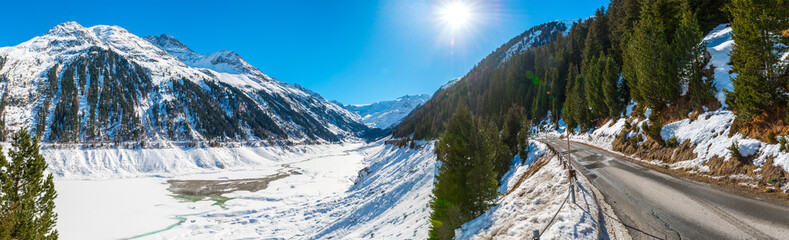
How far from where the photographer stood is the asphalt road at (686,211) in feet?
26.8

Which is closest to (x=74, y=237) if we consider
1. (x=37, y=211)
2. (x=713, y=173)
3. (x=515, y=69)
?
(x=37, y=211)

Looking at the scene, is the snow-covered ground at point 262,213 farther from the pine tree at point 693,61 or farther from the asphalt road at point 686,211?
the pine tree at point 693,61

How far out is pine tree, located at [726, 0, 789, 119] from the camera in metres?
13.4

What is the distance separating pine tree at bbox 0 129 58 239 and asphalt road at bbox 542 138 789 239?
26815mm

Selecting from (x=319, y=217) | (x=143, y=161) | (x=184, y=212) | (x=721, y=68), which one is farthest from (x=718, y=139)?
(x=143, y=161)

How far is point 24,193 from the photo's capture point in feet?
52.1

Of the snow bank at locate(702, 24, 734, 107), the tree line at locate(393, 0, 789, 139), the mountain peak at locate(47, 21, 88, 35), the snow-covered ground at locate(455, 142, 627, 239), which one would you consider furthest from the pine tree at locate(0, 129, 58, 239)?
the mountain peak at locate(47, 21, 88, 35)

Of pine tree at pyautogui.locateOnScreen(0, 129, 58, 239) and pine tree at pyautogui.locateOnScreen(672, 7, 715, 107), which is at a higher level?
pine tree at pyautogui.locateOnScreen(672, 7, 715, 107)

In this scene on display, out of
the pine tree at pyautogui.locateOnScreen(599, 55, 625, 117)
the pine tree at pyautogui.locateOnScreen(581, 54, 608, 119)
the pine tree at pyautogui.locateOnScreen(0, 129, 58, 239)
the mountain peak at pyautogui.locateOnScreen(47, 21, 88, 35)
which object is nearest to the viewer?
the pine tree at pyautogui.locateOnScreen(0, 129, 58, 239)

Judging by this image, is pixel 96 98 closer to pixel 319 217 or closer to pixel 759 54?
pixel 319 217

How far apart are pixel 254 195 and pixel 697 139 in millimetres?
Result: 67006

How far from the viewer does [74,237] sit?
36.7m

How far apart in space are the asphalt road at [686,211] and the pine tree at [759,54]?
543cm

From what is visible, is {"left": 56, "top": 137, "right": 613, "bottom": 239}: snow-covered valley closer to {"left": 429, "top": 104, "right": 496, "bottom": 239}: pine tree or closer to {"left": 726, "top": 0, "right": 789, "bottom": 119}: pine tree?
{"left": 429, "top": 104, "right": 496, "bottom": 239}: pine tree
